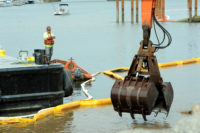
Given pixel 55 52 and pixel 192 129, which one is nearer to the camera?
pixel 192 129

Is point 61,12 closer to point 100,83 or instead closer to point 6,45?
point 6,45

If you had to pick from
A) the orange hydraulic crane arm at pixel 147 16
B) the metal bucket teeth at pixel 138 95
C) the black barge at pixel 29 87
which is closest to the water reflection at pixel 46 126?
the black barge at pixel 29 87

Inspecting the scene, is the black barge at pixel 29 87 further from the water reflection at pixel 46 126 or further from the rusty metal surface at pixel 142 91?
the rusty metal surface at pixel 142 91

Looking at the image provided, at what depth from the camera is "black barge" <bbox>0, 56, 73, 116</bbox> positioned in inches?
571

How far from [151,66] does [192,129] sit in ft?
19.2

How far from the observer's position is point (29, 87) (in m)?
14.7

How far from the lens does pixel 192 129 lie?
6.21 m

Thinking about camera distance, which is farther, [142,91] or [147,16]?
[147,16]

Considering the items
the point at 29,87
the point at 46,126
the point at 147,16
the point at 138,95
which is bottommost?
the point at 46,126

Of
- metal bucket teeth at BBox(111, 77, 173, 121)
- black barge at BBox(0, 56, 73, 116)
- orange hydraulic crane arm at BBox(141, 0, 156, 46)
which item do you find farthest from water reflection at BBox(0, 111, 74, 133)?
orange hydraulic crane arm at BBox(141, 0, 156, 46)

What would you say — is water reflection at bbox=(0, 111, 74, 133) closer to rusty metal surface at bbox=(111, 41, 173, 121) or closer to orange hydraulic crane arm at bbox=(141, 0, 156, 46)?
rusty metal surface at bbox=(111, 41, 173, 121)

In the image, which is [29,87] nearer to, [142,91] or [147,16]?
[147,16]

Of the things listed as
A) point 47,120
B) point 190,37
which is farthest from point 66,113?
point 190,37

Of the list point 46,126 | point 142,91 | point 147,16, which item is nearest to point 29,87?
point 46,126
